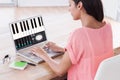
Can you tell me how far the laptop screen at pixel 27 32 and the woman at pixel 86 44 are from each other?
0.24 meters

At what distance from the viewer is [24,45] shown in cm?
182

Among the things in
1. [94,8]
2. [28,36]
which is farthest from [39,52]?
[94,8]

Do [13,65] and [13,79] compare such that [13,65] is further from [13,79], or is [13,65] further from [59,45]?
[59,45]

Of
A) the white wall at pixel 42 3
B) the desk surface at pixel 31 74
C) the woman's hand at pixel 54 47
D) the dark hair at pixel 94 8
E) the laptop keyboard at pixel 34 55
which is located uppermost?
the dark hair at pixel 94 8

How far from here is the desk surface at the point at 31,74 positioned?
62.2 inches

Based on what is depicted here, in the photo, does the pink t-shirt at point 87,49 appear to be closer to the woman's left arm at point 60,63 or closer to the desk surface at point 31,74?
the woman's left arm at point 60,63

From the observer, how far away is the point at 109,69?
1.38m

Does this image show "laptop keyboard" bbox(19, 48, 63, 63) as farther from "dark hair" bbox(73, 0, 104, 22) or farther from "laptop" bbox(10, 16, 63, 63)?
"dark hair" bbox(73, 0, 104, 22)

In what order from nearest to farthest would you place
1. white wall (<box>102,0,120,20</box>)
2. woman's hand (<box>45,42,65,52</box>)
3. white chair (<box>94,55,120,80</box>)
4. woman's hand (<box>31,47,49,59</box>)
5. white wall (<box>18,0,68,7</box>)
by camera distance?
white chair (<box>94,55,120,80</box>) → woman's hand (<box>31,47,49,59</box>) → woman's hand (<box>45,42,65,52</box>) → white wall (<box>102,0,120,20</box>) → white wall (<box>18,0,68,7</box>)

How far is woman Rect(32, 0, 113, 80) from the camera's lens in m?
1.55

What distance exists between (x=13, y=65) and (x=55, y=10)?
2.55m

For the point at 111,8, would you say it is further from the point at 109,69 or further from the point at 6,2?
the point at 6,2

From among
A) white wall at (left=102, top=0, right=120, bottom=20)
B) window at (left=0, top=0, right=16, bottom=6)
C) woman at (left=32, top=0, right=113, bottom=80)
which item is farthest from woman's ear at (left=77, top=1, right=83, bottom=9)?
window at (left=0, top=0, right=16, bottom=6)

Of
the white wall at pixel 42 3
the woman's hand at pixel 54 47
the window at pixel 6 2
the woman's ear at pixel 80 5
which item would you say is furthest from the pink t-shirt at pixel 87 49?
the window at pixel 6 2
